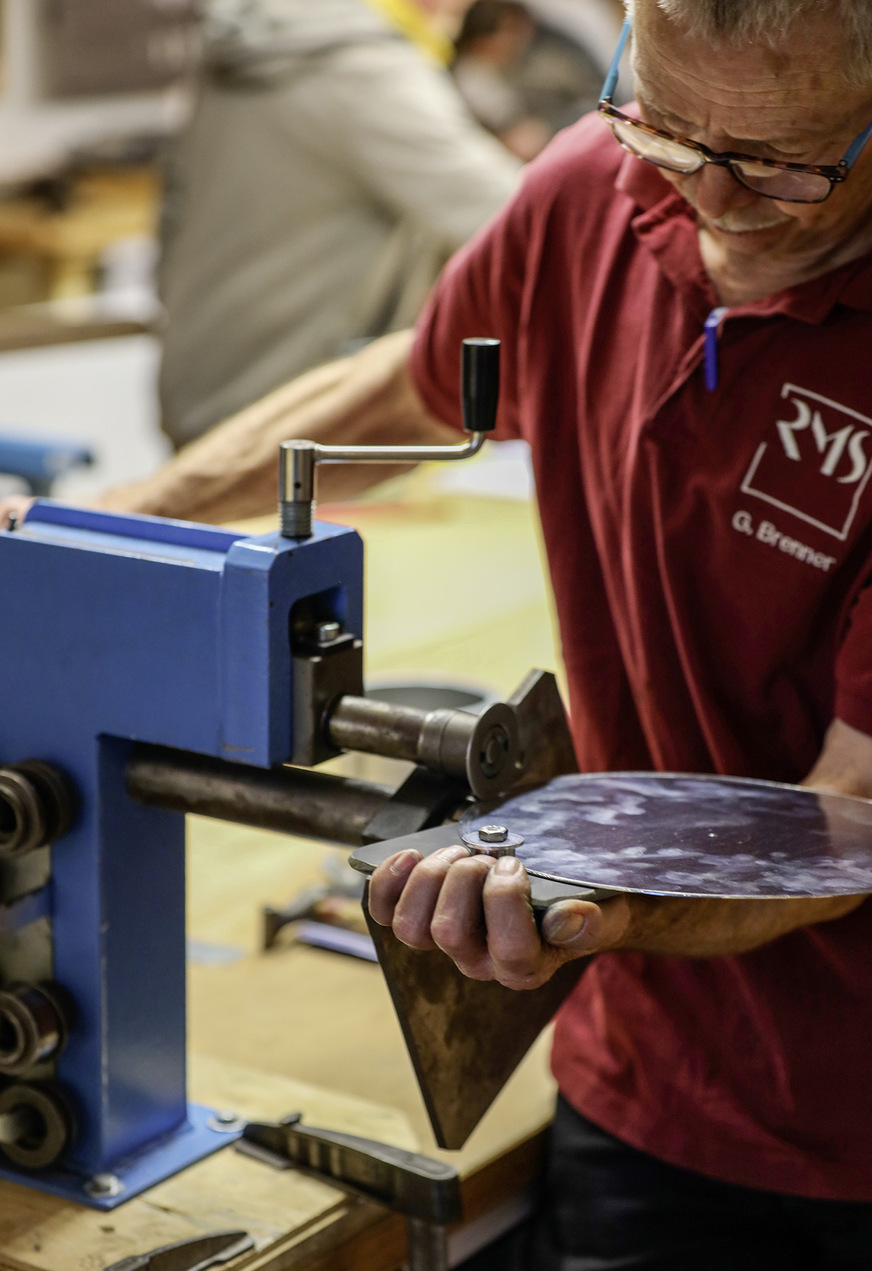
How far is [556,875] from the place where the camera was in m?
0.81

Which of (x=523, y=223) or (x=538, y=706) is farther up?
(x=523, y=223)

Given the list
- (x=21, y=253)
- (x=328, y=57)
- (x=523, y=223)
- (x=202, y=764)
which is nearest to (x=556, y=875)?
(x=202, y=764)

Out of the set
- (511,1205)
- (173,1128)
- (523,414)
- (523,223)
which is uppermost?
(523,223)

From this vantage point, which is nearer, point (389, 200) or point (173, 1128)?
point (173, 1128)

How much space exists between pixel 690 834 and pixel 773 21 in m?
0.46

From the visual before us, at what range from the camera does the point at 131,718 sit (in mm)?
1012

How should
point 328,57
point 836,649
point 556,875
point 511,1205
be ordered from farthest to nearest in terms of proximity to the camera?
point 328,57, point 511,1205, point 836,649, point 556,875

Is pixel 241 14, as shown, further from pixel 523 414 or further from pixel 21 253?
pixel 21 253

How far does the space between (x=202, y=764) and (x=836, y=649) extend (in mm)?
435

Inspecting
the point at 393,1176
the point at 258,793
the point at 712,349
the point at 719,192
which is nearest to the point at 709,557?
the point at 712,349

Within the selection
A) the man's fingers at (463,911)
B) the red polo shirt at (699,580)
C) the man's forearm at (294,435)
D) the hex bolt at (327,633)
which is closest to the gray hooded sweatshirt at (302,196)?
the man's forearm at (294,435)

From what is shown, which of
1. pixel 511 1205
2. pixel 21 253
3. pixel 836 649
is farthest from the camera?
pixel 21 253

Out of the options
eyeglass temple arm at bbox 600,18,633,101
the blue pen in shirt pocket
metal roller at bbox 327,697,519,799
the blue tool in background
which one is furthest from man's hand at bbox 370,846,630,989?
the blue tool in background

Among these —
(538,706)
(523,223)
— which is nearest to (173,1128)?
(538,706)
